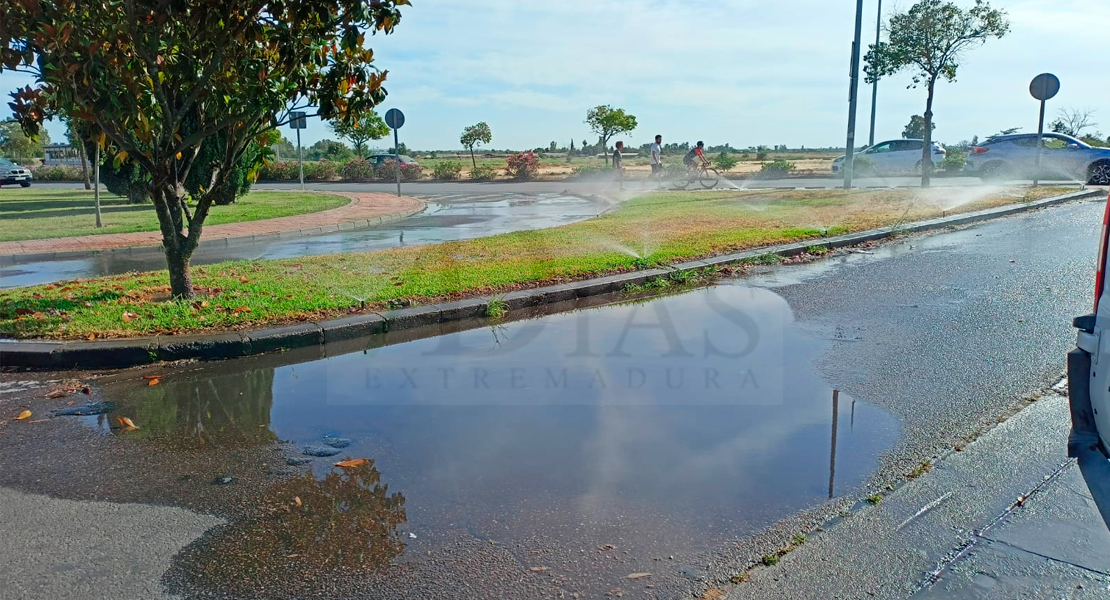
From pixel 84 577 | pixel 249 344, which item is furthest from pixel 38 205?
pixel 84 577

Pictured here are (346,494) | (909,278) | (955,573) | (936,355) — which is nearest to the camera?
(955,573)

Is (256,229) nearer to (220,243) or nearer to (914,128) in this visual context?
(220,243)

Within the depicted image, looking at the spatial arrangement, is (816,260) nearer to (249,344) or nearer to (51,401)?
(249,344)

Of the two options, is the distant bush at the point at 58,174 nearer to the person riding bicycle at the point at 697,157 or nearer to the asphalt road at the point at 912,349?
the person riding bicycle at the point at 697,157

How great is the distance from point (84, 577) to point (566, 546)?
75.1 inches

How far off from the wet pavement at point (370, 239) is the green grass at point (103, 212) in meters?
3.02

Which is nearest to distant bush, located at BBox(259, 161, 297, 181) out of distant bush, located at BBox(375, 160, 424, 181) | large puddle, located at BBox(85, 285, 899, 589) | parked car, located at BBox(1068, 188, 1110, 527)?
distant bush, located at BBox(375, 160, 424, 181)

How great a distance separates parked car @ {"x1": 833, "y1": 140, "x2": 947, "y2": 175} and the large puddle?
2642cm

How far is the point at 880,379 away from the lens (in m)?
5.84

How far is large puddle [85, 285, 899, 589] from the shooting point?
3.71 m

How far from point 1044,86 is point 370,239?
1533 centimetres

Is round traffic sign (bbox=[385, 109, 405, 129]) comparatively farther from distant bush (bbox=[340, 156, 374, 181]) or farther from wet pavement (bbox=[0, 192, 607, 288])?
distant bush (bbox=[340, 156, 374, 181])

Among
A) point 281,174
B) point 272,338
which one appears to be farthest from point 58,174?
point 272,338

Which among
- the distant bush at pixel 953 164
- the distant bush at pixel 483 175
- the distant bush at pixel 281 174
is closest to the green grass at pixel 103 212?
the distant bush at pixel 281 174
